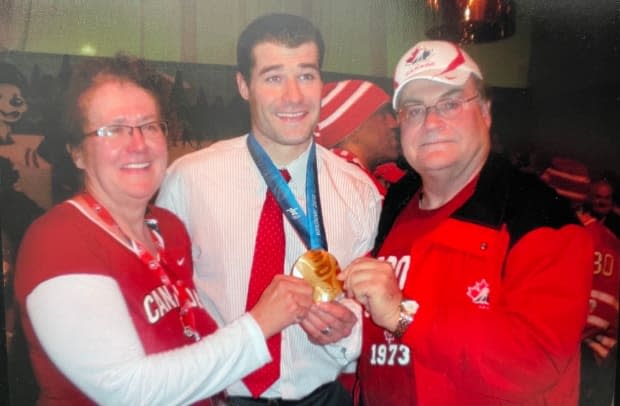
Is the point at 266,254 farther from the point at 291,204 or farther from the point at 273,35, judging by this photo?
the point at 273,35

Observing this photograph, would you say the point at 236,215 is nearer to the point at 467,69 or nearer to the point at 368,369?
the point at 368,369

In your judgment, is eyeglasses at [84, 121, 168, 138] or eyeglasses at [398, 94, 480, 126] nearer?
eyeglasses at [84, 121, 168, 138]

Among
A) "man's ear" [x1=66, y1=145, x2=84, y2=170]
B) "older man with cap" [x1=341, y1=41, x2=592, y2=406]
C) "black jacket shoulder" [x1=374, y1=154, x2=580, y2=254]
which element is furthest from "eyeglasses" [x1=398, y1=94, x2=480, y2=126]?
"man's ear" [x1=66, y1=145, x2=84, y2=170]

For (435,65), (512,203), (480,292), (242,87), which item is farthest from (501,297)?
(242,87)

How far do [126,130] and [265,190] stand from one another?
0.37 meters

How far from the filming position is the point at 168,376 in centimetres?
120

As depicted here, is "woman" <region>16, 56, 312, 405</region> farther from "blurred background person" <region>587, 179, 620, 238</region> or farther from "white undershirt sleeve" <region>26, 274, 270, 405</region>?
"blurred background person" <region>587, 179, 620, 238</region>

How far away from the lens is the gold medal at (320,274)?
133 cm

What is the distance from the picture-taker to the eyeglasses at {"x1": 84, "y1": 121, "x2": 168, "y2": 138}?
1.26 metres

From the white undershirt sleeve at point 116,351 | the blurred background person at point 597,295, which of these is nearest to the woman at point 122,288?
the white undershirt sleeve at point 116,351

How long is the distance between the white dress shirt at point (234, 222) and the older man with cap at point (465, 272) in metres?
0.15

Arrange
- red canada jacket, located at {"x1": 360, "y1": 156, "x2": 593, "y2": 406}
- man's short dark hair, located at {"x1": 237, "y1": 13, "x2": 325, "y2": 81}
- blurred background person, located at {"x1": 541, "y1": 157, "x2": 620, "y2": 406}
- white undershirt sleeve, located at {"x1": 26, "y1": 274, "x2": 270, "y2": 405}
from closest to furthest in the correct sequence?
white undershirt sleeve, located at {"x1": 26, "y1": 274, "x2": 270, "y2": 405} → red canada jacket, located at {"x1": 360, "y1": 156, "x2": 593, "y2": 406} → man's short dark hair, located at {"x1": 237, "y1": 13, "x2": 325, "y2": 81} → blurred background person, located at {"x1": 541, "y1": 157, "x2": 620, "y2": 406}

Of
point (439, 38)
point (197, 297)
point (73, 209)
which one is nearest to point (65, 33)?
point (73, 209)

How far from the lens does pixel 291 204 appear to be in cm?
139
